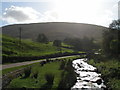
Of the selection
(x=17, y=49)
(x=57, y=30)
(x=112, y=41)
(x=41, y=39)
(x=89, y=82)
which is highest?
(x=57, y=30)

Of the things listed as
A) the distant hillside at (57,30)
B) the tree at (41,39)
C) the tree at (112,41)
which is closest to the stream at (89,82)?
the tree at (112,41)

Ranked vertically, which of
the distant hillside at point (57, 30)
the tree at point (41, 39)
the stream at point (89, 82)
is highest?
the distant hillside at point (57, 30)

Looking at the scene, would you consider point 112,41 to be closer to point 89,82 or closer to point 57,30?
point 89,82

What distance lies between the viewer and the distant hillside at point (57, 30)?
165 metres

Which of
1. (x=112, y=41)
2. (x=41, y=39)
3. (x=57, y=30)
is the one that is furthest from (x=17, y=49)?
(x=57, y=30)

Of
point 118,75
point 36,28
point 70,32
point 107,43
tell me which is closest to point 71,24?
point 70,32

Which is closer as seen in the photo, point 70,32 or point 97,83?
point 97,83

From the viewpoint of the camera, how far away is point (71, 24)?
196 m

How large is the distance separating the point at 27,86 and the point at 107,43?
37.7 metres

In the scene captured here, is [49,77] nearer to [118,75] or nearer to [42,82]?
[42,82]

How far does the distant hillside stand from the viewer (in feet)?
542

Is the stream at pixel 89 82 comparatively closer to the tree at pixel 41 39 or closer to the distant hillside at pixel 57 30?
the tree at pixel 41 39

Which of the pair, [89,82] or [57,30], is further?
[57,30]

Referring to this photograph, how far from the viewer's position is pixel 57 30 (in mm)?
179625
